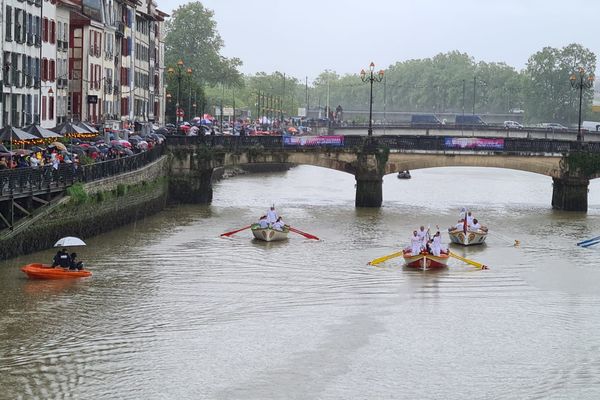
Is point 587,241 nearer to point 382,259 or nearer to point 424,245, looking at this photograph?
point 424,245

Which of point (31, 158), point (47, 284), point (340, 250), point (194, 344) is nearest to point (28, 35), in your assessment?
point (31, 158)

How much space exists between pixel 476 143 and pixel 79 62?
2951 cm

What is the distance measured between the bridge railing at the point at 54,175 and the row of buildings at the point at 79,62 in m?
9.08

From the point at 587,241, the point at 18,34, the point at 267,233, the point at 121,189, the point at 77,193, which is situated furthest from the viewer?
the point at 18,34

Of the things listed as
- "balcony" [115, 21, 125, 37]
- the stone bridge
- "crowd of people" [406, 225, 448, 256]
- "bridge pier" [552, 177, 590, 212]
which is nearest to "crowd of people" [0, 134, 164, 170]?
the stone bridge

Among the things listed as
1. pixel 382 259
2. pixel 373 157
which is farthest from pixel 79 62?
pixel 382 259

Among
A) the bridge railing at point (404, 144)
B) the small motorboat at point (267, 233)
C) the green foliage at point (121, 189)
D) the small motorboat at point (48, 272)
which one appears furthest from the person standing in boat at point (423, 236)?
the bridge railing at point (404, 144)

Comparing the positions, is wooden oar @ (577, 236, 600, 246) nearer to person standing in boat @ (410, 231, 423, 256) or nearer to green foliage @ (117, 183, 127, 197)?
person standing in boat @ (410, 231, 423, 256)

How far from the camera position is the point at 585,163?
8931 cm

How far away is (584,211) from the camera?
3489 inches

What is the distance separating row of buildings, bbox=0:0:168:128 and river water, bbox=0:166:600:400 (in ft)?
42.3

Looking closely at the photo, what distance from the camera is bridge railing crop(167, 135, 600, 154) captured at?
295 ft

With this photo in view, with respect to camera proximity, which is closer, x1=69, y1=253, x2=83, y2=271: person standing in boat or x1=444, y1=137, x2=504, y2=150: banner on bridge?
x1=69, y1=253, x2=83, y2=271: person standing in boat

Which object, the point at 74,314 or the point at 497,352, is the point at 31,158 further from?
the point at 497,352
